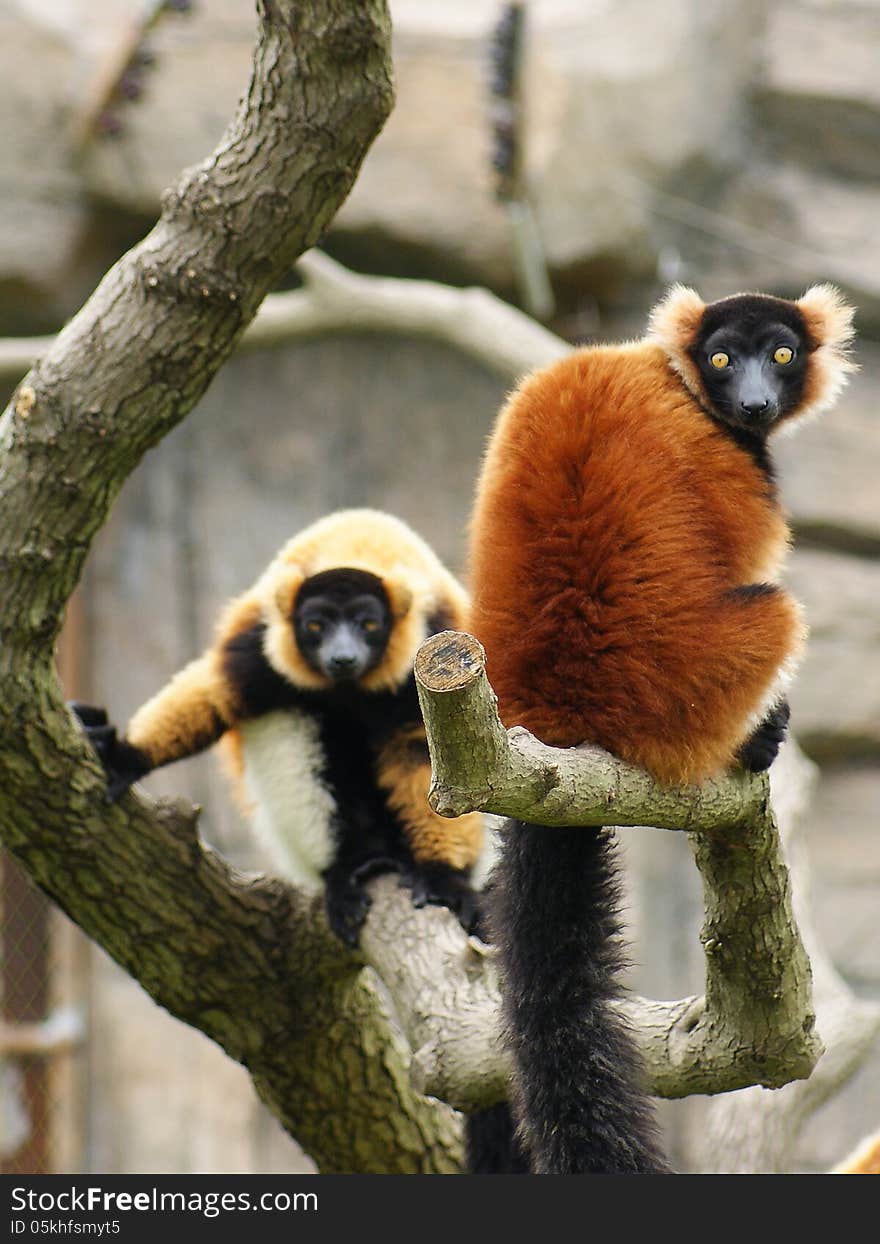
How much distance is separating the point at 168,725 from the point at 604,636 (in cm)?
192

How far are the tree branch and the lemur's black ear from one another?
946 mm

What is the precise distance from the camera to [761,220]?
7195 mm

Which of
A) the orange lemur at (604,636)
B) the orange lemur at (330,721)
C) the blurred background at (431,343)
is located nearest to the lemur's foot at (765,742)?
the orange lemur at (604,636)

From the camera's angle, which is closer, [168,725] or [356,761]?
[168,725]

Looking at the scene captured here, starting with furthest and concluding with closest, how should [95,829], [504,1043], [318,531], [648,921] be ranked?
[648,921], [318,531], [95,829], [504,1043]

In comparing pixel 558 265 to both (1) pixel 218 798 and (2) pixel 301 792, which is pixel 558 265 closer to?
(1) pixel 218 798

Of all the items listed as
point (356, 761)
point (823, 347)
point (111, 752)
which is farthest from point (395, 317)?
point (823, 347)

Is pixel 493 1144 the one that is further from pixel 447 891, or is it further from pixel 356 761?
pixel 356 761

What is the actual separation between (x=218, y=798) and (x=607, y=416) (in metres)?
4.57

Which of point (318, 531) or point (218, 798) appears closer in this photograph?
point (318, 531)

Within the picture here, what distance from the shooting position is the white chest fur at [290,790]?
14.0 feet

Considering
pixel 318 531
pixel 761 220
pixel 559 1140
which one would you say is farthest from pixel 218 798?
pixel 559 1140

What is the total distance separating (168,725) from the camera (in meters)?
4.15

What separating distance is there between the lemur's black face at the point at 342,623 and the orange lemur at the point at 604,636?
1.46 m
